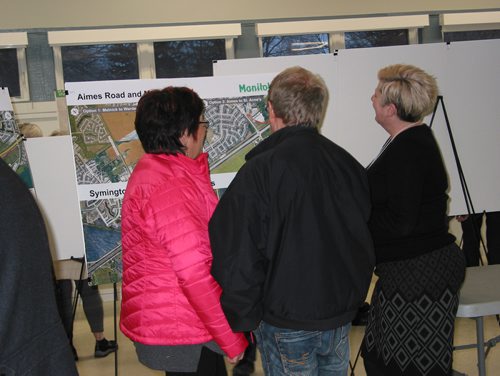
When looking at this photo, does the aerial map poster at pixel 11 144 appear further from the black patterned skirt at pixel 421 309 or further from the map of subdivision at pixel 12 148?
the black patterned skirt at pixel 421 309

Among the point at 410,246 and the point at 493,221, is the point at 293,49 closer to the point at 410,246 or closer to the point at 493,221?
the point at 493,221

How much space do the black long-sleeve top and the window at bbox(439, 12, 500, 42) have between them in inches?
174

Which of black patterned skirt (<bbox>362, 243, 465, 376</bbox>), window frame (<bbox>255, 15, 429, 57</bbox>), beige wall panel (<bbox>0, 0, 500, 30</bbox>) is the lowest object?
black patterned skirt (<bbox>362, 243, 465, 376</bbox>)

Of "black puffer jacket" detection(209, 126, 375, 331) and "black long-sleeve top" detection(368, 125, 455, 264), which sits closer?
"black puffer jacket" detection(209, 126, 375, 331)

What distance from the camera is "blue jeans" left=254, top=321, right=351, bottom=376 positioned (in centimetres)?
154

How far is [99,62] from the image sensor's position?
547cm

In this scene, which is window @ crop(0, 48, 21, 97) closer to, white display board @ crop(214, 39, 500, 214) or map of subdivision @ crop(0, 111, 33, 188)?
map of subdivision @ crop(0, 111, 33, 188)

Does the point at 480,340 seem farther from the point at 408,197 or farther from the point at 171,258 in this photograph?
the point at 171,258

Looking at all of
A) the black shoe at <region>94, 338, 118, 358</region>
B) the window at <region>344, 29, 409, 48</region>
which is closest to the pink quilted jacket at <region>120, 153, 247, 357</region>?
the black shoe at <region>94, 338, 118, 358</region>

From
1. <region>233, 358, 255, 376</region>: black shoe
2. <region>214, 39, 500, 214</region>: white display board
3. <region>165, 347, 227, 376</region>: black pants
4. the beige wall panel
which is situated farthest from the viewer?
the beige wall panel

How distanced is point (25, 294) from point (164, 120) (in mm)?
915

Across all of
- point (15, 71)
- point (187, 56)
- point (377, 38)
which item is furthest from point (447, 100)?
point (15, 71)

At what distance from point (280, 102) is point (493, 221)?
2785 millimetres

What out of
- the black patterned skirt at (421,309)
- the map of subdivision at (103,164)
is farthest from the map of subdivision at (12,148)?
the black patterned skirt at (421,309)
